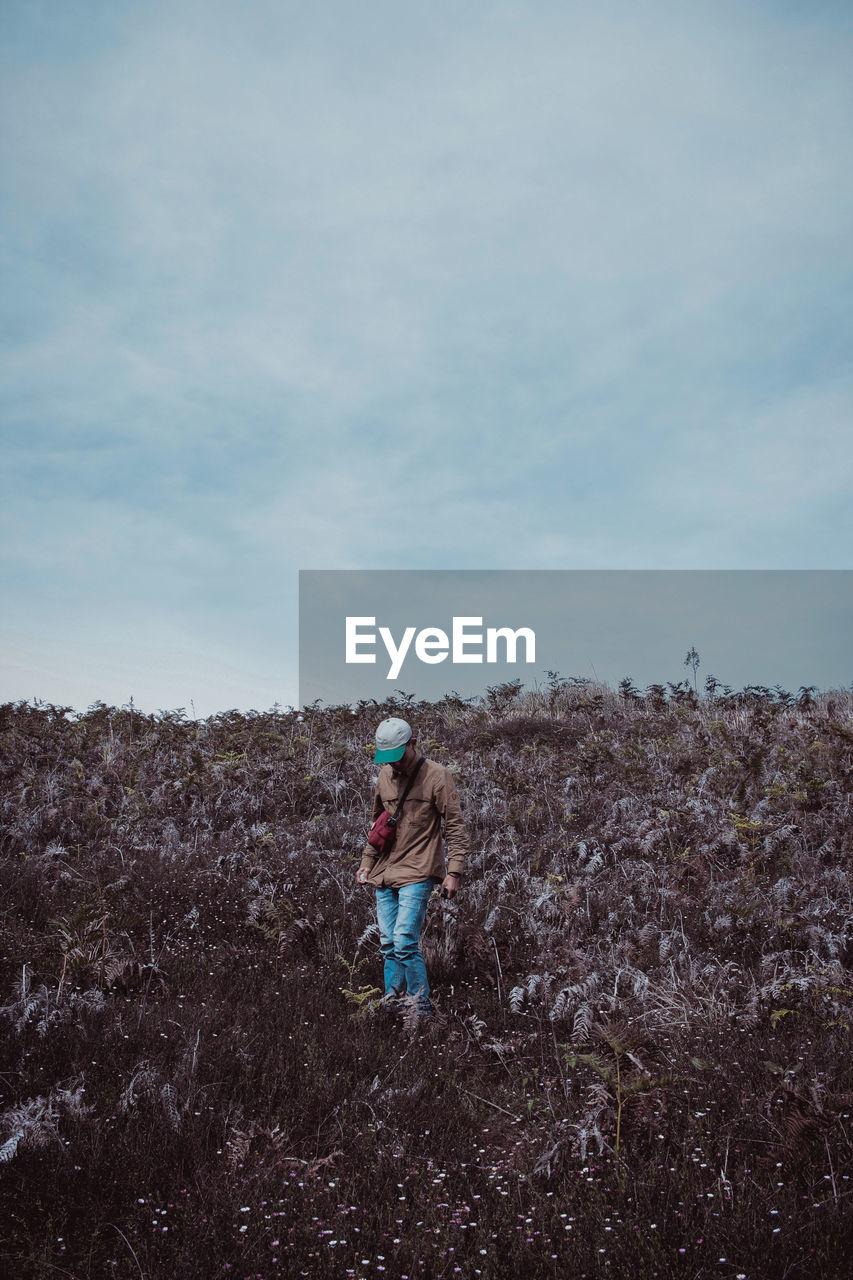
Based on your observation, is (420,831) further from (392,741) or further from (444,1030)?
(444,1030)

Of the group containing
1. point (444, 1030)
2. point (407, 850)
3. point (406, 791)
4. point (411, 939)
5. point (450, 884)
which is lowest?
point (444, 1030)

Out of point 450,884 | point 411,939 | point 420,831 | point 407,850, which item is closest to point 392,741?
point 420,831

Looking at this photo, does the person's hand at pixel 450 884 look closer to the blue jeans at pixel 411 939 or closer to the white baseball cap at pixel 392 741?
the blue jeans at pixel 411 939

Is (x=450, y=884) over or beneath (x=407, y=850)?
beneath

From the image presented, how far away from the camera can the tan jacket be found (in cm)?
649

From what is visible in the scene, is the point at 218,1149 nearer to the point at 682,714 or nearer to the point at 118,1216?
the point at 118,1216

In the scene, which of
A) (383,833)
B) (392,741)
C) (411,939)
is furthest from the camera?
(383,833)

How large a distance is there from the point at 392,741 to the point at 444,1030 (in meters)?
2.31

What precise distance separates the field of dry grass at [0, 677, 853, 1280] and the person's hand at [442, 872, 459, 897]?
3.09ft

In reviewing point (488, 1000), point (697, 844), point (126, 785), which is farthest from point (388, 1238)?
point (126, 785)

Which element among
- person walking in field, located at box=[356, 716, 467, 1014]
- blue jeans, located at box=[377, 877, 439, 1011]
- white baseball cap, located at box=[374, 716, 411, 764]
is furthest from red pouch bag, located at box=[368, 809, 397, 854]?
white baseball cap, located at box=[374, 716, 411, 764]

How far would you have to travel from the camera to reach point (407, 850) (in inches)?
260

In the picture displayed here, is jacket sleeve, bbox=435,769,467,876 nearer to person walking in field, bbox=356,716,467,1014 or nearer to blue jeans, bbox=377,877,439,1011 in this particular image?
person walking in field, bbox=356,716,467,1014

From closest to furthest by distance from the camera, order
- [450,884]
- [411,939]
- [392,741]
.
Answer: [450,884] → [411,939] → [392,741]
